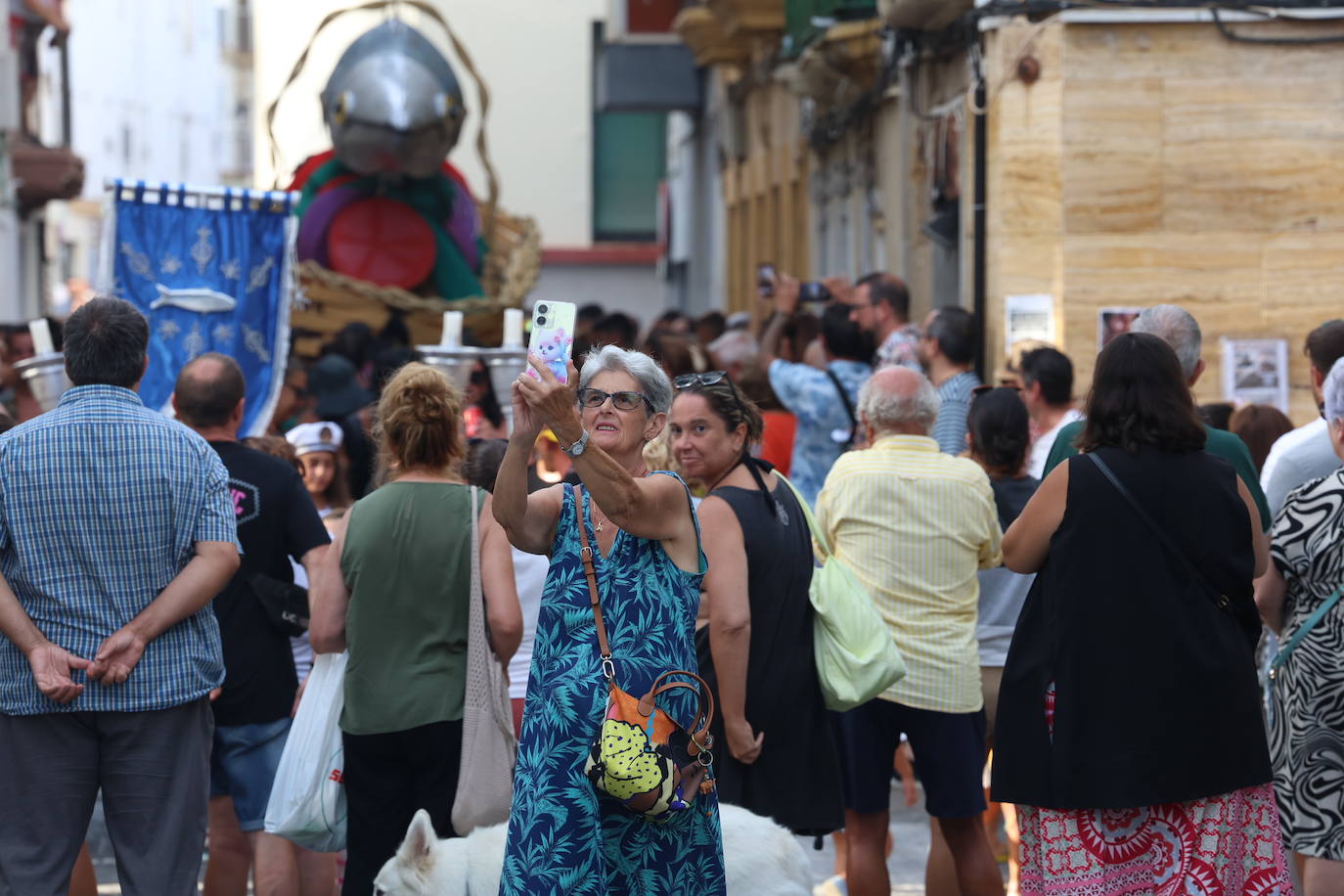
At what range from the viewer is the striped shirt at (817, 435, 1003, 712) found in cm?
616

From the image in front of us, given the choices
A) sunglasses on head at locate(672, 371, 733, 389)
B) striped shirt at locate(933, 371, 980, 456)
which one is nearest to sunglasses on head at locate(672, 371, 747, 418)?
sunglasses on head at locate(672, 371, 733, 389)

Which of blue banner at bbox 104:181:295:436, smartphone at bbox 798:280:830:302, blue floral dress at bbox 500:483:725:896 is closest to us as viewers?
blue floral dress at bbox 500:483:725:896

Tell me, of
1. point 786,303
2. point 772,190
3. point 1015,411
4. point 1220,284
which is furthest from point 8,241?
point 1015,411

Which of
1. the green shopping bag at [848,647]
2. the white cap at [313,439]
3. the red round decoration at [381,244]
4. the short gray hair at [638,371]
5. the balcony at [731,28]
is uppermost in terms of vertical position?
the balcony at [731,28]

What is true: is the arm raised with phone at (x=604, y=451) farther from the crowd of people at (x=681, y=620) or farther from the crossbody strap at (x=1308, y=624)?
the crossbody strap at (x=1308, y=624)

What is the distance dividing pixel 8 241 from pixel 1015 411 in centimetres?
2051

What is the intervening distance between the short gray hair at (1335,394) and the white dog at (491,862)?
1.94m

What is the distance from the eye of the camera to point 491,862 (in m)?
5.07

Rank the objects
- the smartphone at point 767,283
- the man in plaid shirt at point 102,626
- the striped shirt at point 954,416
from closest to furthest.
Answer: the man in plaid shirt at point 102,626
the striped shirt at point 954,416
the smartphone at point 767,283

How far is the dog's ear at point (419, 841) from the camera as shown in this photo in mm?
4980

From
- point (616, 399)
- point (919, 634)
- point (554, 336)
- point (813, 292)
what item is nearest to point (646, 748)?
point (616, 399)

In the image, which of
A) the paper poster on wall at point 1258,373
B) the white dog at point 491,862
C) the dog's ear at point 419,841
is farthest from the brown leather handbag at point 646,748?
the paper poster on wall at point 1258,373

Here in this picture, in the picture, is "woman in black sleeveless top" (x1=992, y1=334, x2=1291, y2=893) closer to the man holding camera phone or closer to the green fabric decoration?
the man holding camera phone

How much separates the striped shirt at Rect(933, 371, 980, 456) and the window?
3100cm
